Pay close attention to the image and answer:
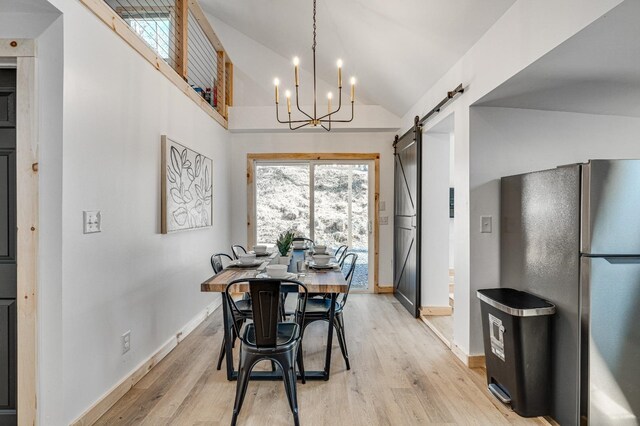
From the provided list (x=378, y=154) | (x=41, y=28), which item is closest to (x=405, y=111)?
(x=378, y=154)

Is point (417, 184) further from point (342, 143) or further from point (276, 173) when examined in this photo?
point (276, 173)

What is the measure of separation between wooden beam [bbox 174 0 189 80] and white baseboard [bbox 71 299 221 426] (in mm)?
2503

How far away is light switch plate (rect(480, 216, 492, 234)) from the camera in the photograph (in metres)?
2.75

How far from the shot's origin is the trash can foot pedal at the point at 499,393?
2.20 m

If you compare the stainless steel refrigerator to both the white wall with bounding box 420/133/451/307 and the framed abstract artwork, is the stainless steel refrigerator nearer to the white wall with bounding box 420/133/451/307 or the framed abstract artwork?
the white wall with bounding box 420/133/451/307

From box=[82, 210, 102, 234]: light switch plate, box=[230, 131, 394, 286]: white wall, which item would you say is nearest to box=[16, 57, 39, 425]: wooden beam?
box=[82, 210, 102, 234]: light switch plate

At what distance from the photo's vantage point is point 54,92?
5.94ft

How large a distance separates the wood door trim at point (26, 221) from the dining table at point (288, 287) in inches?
34.3

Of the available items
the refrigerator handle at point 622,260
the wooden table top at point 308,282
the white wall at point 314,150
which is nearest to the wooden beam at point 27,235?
the wooden table top at point 308,282

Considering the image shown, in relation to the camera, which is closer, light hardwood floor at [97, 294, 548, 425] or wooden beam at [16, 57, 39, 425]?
wooden beam at [16, 57, 39, 425]

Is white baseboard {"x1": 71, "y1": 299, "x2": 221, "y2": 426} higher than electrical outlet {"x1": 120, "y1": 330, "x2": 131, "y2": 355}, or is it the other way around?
electrical outlet {"x1": 120, "y1": 330, "x2": 131, "y2": 355}

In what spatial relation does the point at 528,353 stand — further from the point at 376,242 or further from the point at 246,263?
the point at 376,242

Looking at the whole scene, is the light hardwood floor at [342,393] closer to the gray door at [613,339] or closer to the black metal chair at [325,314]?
the black metal chair at [325,314]

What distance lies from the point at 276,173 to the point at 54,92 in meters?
3.60
